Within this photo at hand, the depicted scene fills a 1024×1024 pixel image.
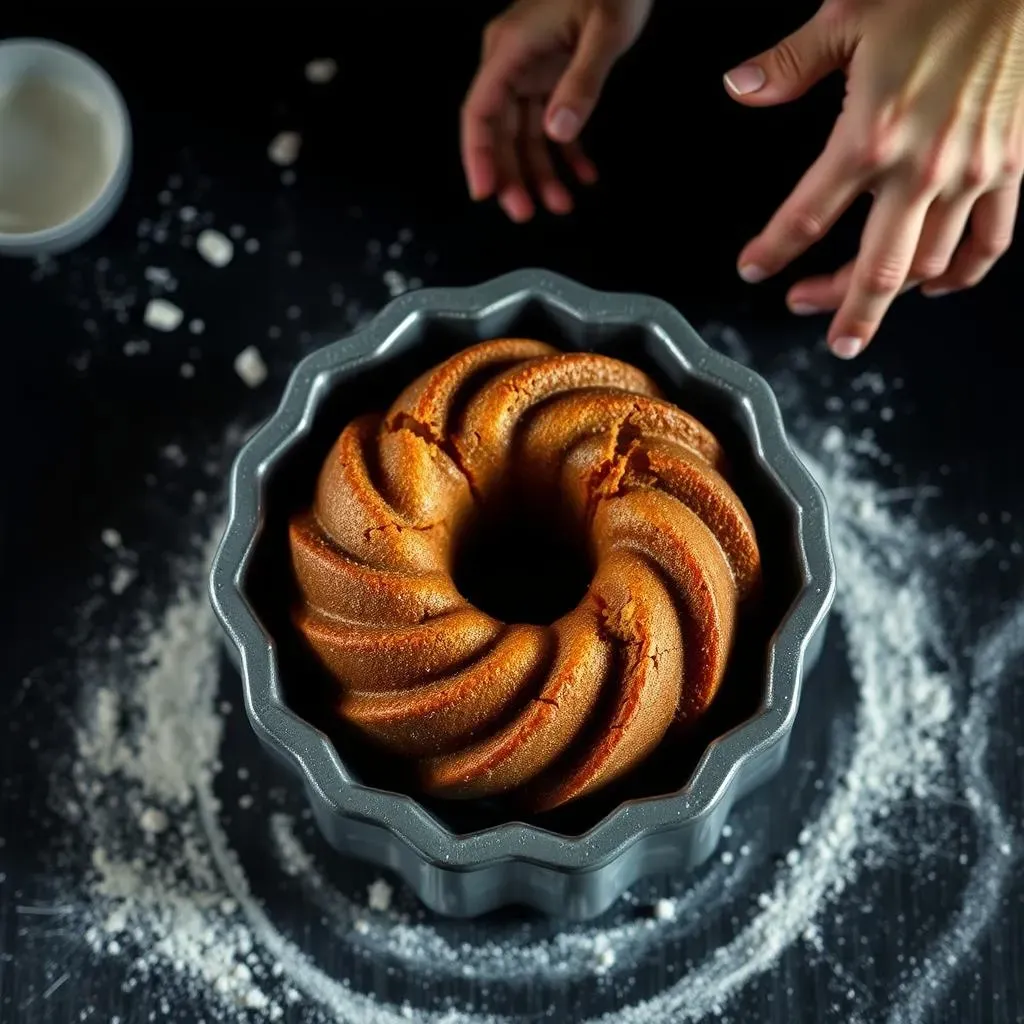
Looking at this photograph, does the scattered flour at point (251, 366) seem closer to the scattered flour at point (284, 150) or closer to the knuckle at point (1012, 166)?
the scattered flour at point (284, 150)

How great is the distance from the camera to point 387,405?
169cm

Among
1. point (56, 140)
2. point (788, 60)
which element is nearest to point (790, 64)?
point (788, 60)

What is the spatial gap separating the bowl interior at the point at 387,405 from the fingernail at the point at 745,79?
0.95 feet

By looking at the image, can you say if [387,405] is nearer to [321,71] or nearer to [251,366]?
[251,366]

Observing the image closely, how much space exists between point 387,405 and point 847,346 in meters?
0.52

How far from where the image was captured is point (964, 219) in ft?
5.70

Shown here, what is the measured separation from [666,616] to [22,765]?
2.47 feet

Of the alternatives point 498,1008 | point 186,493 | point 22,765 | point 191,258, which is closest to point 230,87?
point 191,258

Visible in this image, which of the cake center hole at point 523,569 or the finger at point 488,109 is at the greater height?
the finger at point 488,109

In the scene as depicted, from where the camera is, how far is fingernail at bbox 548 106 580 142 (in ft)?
6.00

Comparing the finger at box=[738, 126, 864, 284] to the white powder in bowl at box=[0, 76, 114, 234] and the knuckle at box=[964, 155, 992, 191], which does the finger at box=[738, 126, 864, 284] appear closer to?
the knuckle at box=[964, 155, 992, 191]

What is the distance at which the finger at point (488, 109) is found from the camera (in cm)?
186

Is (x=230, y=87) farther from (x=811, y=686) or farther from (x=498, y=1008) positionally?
(x=498, y=1008)

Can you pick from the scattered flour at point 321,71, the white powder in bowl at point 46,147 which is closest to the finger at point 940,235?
the scattered flour at point 321,71
